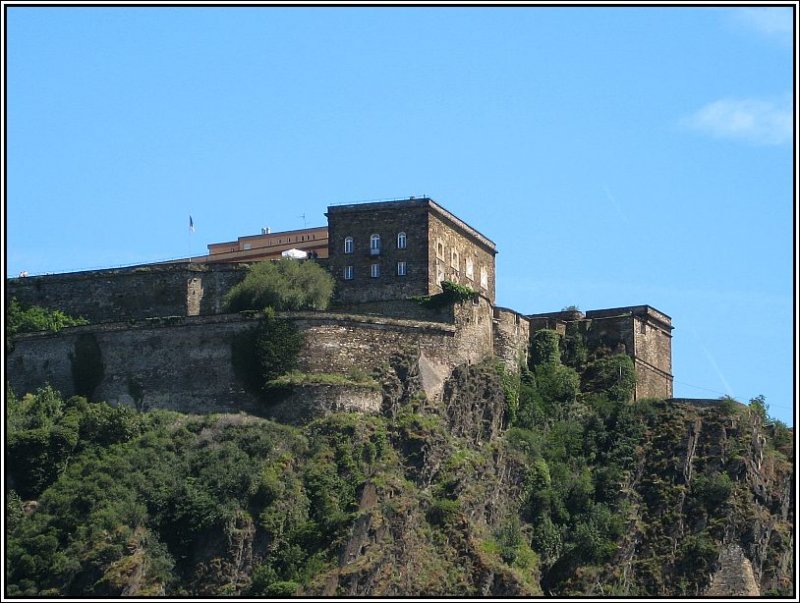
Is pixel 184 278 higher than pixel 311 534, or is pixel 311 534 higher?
pixel 184 278

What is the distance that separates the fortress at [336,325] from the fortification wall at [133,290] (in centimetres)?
4

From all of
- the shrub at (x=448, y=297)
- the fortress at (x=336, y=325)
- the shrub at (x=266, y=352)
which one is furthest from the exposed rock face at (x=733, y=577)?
the shrub at (x=266, y=352)

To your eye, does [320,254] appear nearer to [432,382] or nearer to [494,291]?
[494,291]

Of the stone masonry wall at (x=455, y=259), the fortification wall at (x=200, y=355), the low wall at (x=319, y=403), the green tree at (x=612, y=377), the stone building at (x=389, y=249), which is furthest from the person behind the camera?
the green tree at (x=612, y=377)

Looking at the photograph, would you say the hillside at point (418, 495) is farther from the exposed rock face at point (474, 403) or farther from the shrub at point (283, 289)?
the shrub at point (283, 289)

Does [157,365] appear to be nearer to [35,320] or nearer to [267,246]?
[35,320]

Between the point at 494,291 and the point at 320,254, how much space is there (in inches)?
348

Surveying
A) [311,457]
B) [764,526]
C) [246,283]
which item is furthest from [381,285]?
[764,526]

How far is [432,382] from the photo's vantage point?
10031 cm

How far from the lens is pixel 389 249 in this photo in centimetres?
10494

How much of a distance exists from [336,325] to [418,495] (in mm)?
8355

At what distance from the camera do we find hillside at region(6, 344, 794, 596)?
91.2m

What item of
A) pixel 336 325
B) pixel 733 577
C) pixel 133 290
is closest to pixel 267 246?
pixel 133 290

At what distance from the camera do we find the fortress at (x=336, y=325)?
99.3 meters
